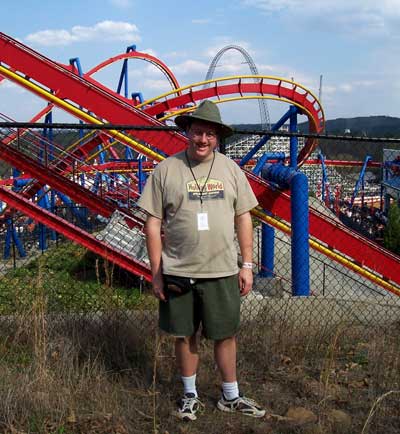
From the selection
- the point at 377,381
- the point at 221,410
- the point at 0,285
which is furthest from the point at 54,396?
the point at 0,285

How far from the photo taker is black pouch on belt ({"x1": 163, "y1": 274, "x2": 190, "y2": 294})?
306cm

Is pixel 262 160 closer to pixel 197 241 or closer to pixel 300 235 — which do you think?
pixel 300 235

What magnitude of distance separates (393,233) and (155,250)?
1808 centimetres

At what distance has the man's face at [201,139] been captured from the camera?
10.0 feet

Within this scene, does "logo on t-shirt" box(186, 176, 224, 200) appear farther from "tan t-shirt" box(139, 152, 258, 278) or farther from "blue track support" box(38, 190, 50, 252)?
"blue track support" box(38, 190, 50, 252)

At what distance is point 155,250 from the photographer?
10.3ft

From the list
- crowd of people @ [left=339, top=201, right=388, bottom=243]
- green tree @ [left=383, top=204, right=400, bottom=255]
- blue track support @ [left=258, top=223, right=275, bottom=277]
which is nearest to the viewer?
blue track support @ [left=258, top=223, right=275, bottom=277]

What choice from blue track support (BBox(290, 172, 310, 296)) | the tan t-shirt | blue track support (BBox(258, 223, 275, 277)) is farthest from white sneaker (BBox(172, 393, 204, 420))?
blue track support (BBox(258, 223, 275, 277))

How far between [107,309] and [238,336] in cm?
95

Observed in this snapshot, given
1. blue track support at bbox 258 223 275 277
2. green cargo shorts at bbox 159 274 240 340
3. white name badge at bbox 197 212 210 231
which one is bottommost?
blue track support at bbox 258 223 275 277

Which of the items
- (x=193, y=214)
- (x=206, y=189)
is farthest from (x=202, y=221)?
(x=206, y=189)

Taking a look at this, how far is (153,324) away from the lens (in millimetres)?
4508

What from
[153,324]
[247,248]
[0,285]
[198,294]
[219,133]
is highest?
[219,133]

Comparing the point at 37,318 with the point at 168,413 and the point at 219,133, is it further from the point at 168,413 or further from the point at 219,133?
the point at 219,133
